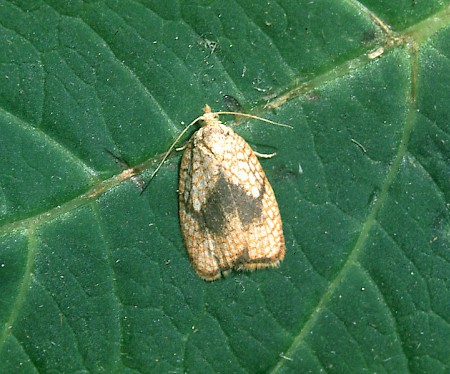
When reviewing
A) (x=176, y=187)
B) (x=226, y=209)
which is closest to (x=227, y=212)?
(x=226, y=209)

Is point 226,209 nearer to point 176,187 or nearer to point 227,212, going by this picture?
point 227,212

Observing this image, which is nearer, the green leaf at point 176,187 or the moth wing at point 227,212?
the green leaf at point 176,187

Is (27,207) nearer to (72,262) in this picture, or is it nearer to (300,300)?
(72,262)

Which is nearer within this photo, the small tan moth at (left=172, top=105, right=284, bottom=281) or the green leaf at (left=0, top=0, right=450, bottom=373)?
the green leaf at (left=0, top=0, right=450, bottom=373)

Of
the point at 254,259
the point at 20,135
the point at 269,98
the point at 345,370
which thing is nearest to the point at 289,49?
the point at 269,98
